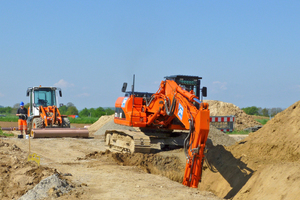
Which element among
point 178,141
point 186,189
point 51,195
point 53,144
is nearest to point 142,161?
point 178,141

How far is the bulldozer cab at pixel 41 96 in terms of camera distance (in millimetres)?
19562

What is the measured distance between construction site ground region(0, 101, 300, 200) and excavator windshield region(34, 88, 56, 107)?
23.3ft

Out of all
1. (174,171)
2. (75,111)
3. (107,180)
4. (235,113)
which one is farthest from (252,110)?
(107,180)

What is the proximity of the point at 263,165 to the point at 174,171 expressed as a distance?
2.77 metres

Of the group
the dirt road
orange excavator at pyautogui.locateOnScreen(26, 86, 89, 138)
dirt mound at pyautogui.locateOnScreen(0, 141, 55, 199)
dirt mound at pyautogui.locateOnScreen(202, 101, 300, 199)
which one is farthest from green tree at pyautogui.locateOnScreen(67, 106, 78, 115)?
dirt mound at pyautogui.locateOnScreen(202, 101, 300, 199)

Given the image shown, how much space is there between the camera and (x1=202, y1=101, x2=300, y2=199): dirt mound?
286 inches

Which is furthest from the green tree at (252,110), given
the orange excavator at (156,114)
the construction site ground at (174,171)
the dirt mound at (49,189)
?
the dirt mound at (49,189)

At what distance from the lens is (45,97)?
65.5 ft

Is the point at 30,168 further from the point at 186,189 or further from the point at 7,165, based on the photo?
the point at 186,189

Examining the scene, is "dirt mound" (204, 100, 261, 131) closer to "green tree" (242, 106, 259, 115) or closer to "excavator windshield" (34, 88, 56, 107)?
"excavator windshield" (34, 88, 56, 107)

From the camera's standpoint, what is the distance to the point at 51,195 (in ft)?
21.5

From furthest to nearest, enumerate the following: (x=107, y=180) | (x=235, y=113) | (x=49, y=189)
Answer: (x=235, y=113), (x=107, y=180), (x=49, y=189)

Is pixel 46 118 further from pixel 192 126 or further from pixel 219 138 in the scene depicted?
pixel 192 126

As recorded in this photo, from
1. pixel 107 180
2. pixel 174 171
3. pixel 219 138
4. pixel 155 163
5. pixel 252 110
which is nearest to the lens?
pixel 107 180
